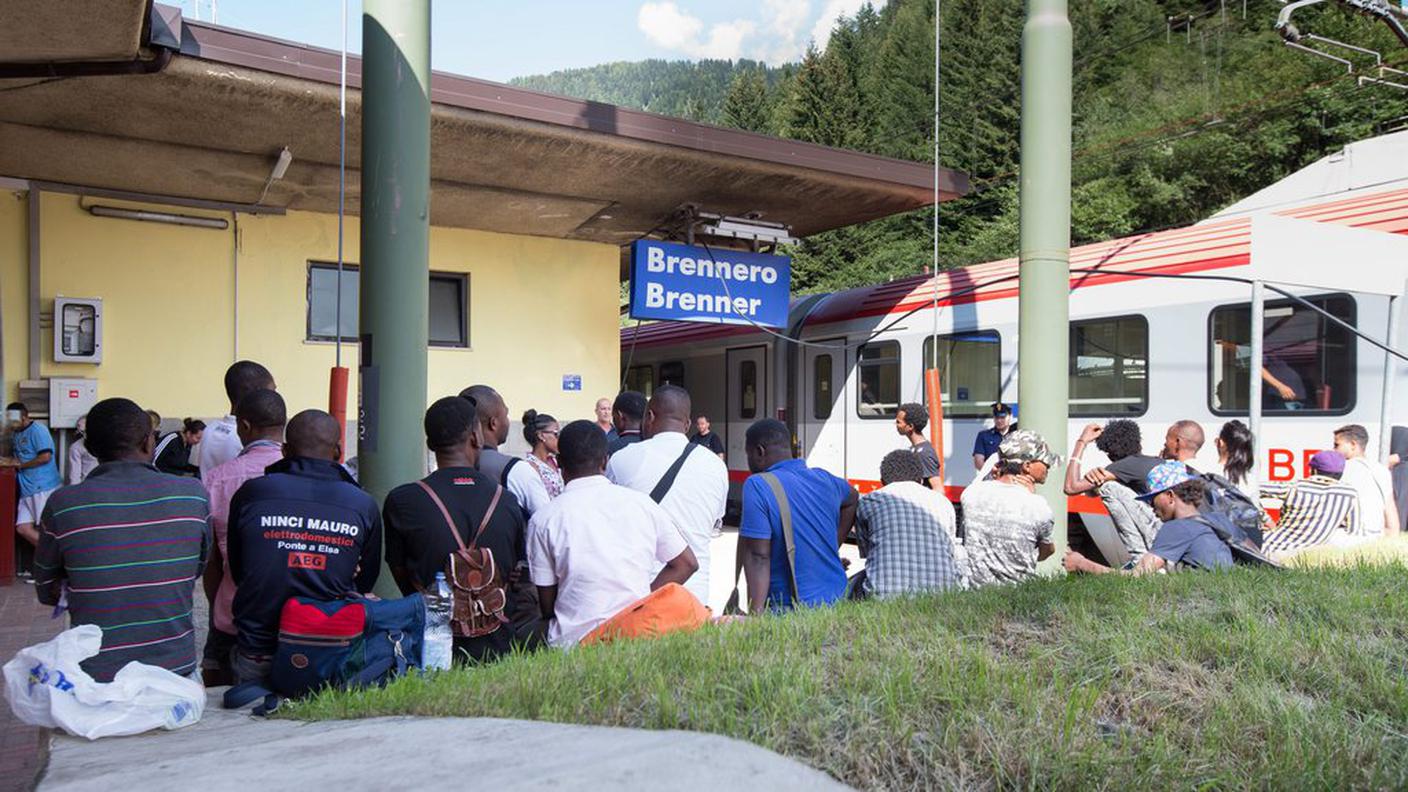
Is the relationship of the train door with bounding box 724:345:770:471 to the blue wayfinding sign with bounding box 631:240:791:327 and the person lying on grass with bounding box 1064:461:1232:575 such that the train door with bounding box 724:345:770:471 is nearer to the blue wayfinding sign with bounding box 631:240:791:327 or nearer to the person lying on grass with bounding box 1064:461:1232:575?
the blue wayfinding sign with bounding box 631:240:791:327

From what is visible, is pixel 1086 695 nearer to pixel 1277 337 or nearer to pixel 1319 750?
pixel 1319 750

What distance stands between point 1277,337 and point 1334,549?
333cm

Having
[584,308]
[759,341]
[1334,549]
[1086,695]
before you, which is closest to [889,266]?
[759,341]

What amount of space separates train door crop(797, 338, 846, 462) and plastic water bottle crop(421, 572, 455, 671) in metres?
9.65

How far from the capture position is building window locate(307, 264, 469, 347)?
1072 centimetres

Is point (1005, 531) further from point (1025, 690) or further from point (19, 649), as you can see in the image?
point (19, 649)

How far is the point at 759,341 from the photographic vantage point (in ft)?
49.3

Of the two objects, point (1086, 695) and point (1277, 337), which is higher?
point (1277, 337)

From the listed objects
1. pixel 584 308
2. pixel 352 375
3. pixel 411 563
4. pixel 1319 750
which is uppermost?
pixel 584 308

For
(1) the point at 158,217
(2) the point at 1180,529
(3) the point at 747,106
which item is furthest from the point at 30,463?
(3) the point at 747,106

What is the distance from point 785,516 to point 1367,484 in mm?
4088

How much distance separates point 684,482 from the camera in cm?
487

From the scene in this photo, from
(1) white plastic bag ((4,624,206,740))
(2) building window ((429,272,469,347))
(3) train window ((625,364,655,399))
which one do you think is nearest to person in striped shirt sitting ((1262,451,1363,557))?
(1) white plastic bag ((4,624,206,740))

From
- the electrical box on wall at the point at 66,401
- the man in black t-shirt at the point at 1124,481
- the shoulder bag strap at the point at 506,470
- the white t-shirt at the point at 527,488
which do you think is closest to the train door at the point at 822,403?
the man in black t-shirt at the point at 1124,481
